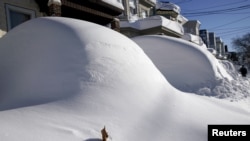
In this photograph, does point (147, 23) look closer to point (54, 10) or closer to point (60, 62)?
point (54, 10)

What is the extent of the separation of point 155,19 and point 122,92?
14.7 meters

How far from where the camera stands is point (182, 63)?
954 cm

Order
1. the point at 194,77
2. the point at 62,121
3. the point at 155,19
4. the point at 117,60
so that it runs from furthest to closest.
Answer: the point at 155,19, the point at 194,77, the point at 117,60, the point at 62,121

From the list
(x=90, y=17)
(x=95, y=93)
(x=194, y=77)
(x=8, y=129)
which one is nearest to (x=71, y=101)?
(x=95, y=93)

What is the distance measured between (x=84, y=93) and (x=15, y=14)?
6.41 meters

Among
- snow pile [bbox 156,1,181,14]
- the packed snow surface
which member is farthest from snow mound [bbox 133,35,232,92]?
snow pile [bbox 156,1,181,14]

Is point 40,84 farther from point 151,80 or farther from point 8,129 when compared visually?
point 151,80

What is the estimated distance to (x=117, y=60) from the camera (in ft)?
16.3

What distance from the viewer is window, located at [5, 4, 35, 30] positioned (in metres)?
8.45

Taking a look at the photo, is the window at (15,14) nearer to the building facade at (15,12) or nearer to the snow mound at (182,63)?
the building facade at (15,12)

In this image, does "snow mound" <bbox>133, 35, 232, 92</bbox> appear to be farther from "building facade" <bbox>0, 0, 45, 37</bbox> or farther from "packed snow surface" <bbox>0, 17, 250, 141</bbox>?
"building facade" <bbox>0, 0, 45, 37</bbox>
